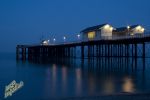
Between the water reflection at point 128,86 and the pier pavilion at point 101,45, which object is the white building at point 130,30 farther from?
the water reflection at point 128,86

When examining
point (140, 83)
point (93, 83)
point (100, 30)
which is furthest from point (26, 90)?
point (100, 30)

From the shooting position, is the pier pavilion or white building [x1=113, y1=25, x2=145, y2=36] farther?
white building [x1=113, y1=25, x2=145, y2=36]

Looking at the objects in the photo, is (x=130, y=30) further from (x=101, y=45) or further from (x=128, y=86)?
(x=128, y=86)

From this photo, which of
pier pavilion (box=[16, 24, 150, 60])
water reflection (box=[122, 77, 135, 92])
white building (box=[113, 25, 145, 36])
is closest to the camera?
water reflection (box=[122, 77, 135, 92])

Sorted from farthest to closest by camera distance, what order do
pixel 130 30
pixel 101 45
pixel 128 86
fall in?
pixel 101 45 < pixel 130 30 < pixel 128 86

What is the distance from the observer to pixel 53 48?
63844 millimetres

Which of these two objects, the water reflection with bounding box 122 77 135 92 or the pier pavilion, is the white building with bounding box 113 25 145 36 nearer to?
the pier pavilion

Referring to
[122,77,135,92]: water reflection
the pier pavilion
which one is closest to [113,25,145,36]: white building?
the pier pavilion

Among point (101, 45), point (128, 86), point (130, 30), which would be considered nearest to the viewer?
point (128, 86)

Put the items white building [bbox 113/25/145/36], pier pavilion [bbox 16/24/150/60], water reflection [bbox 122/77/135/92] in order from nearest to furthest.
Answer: water reflection [bbox 122/77/135/92]
pier pavilion [bbox 16/24/150/60]
white building [bbox 113/25/145/36]

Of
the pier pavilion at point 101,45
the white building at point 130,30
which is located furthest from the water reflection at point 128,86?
the white building at point 130,30

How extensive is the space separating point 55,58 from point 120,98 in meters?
51.0

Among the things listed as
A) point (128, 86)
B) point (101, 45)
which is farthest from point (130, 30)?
point (128, 86)

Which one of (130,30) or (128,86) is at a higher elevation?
(130,30)
